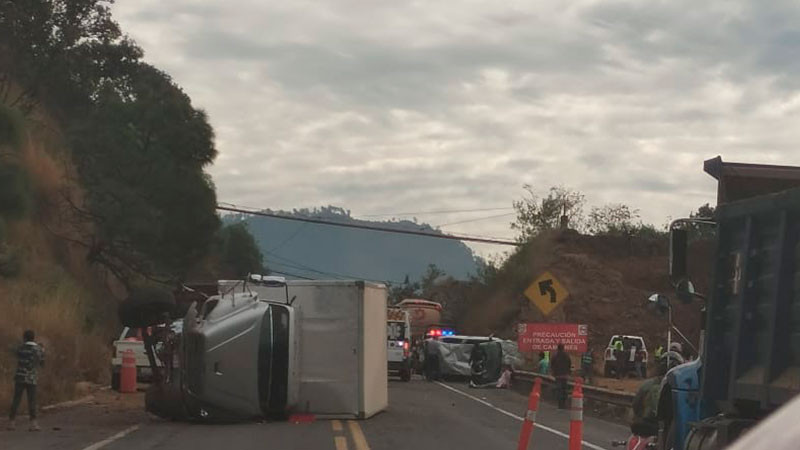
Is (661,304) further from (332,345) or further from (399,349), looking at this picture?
(399,349)

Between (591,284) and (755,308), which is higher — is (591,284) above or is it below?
above

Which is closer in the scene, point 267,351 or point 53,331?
point 267,351

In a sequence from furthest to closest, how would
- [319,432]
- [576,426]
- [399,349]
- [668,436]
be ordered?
[399,349] < [319,432] < [576,426] < [668,436]

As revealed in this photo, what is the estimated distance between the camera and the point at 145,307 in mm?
18953

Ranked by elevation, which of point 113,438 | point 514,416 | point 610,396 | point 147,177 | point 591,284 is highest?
point 147,177

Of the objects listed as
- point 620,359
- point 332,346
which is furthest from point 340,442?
point 620,359

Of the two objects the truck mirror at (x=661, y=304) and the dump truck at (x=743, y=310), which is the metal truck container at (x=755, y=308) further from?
the truck mirror at (x=661, y=304)

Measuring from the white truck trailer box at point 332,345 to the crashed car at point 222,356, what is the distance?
1.69ft

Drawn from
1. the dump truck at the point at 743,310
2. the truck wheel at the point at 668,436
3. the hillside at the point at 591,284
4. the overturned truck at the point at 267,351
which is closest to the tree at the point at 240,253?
the hillside at the point at 591,284

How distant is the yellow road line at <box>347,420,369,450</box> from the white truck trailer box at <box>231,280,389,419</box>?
53 cm

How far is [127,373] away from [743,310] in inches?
870

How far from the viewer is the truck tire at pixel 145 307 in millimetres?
18922

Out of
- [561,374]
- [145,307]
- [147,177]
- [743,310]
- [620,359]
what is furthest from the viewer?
[620,359]

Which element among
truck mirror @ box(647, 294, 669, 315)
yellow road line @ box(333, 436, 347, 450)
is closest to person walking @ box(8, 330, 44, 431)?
yellow road line @ box(333, 436, 347, 450)
